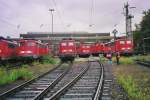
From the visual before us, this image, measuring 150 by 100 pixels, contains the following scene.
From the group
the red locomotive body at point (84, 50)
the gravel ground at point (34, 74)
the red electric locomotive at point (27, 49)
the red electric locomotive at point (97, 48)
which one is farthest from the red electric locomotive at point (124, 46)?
the gravel ground at point (34, 74)

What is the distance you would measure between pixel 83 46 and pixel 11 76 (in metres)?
43.3

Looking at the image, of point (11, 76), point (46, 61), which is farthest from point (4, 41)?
point (11, 76)

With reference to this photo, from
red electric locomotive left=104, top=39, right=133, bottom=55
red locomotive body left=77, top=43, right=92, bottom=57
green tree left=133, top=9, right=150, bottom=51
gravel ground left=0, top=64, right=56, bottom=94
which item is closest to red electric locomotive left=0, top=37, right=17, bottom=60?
gravel ground left=0, top=64, right=56, bottom=94

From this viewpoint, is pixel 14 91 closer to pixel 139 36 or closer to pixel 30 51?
pixel 30 51

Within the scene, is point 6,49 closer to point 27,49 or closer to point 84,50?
point 27,49

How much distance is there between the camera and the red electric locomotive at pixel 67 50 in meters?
39.1

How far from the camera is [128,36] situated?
5384 centimetres

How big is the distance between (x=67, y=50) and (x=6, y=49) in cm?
998

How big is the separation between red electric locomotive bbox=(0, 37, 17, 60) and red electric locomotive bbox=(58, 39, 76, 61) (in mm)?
6662

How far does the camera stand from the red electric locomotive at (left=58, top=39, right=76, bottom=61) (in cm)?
3906

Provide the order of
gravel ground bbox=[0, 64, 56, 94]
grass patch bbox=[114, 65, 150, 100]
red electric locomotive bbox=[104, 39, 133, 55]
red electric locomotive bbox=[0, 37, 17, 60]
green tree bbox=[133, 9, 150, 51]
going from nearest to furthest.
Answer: grass patch bbox=[114, 65, 150, 100]
gravel ground bbox=[0, 64, 56, 94]
red electric locomotive bbox=[0, 37, 17, 60]
red electric locomotive bbox=[104, 39, 133, 55]
green tree bbox=[133, 9, 150, 51]

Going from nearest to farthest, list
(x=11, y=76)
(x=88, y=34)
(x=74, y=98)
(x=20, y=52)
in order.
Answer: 1. (x=74, y=98)
2. (x=11, y=76)
3. (x=20, y=52)
4. (x=88, y=34)

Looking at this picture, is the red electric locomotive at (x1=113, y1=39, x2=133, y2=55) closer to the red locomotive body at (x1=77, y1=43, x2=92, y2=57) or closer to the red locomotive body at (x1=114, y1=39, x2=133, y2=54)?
the red locomotive body at (x1=114, y1=39, x2=133, y2=54)

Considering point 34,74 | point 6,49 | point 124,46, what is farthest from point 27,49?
point 124,46
